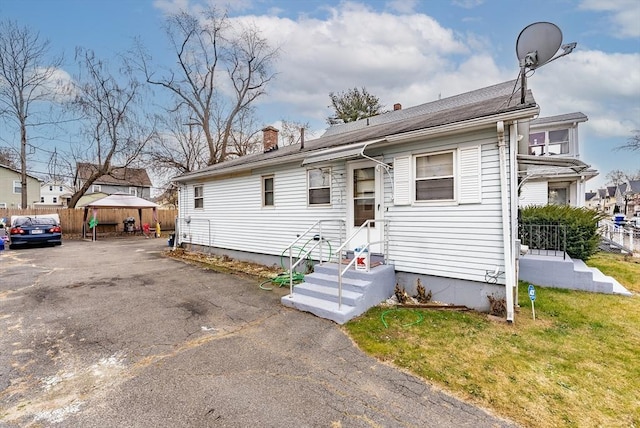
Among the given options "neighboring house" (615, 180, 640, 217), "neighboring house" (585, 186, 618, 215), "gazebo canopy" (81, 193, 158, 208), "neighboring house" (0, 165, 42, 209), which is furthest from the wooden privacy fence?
"neighboring house" (585, 186, 618, 215)

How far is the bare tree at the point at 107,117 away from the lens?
20.8 meters

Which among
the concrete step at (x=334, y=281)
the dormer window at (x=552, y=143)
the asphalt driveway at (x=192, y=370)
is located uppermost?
the dormer window at (x=552, y=143)

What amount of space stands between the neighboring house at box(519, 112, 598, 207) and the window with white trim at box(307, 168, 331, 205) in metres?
9.89

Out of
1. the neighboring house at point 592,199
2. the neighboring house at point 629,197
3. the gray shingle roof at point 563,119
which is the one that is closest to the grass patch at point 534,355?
the gray shingle roof at point 563,119

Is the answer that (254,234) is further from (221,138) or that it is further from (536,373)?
(221,138)

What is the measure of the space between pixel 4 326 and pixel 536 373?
24.3ft

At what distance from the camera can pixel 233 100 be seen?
25484 millimetres

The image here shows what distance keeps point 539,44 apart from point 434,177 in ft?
9.17

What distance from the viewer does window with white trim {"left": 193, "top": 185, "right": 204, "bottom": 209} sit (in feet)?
39.6

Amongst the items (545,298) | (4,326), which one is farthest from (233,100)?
(545,298)

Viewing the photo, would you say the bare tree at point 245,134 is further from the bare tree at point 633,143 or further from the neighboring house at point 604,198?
the neighboring house at point 604,198

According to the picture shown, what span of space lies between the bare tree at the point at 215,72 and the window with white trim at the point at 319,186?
61.6ft

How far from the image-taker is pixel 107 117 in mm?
21516

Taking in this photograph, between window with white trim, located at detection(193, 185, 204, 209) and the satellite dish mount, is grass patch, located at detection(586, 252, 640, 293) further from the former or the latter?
window with white trim, located at detection(193, 185, 204, 209)
